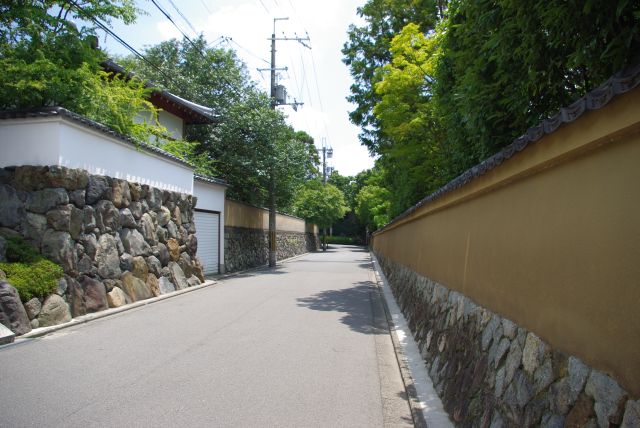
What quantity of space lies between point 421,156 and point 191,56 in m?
18.3

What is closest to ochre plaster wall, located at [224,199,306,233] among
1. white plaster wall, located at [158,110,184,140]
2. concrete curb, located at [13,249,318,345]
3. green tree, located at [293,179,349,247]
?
white plaster wall, located at [158,110,184,140]

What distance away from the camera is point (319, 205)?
151 feet

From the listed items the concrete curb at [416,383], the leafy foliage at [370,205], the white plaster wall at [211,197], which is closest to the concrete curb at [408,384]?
the concrete curb at [416,383]

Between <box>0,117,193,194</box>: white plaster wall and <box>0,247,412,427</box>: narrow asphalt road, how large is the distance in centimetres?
314

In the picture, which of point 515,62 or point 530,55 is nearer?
point 530,55

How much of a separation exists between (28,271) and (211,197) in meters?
10.3

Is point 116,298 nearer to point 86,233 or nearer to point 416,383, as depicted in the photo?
point 86,233

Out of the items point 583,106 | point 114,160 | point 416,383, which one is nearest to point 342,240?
point 114,160

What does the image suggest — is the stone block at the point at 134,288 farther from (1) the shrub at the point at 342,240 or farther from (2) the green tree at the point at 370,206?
(1) the shrub at the point at 342,240

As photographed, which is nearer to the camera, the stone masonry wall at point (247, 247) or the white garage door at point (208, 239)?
the white garage door at point (208, 239)

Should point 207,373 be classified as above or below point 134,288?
below

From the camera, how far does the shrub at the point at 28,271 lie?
7031mm

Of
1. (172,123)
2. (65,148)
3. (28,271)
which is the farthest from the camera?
(172,123)

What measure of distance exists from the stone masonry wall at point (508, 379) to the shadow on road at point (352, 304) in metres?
2.69
